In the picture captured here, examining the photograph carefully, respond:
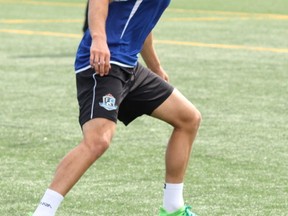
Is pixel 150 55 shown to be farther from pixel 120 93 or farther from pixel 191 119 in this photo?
pixel 120 93

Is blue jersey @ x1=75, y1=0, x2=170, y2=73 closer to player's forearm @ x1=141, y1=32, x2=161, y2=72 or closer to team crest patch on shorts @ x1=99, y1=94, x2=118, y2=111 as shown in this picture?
team crest patch on shorts @ x1=99, y1=94, x2=118, y2=111

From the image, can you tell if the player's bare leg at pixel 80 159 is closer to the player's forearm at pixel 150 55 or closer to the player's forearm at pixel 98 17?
the player's forearm at pixel 98 17

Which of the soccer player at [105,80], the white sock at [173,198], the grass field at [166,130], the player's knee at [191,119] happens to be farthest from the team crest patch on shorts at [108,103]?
the grass field at [166,130]

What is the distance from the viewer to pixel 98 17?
607cm

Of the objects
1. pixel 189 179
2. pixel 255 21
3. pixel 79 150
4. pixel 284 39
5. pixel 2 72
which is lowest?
pixel 255 21

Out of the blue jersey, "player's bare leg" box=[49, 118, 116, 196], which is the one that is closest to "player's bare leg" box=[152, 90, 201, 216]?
the blue jersey

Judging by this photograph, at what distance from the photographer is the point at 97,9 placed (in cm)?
607

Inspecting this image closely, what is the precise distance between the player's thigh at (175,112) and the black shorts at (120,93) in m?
0.03

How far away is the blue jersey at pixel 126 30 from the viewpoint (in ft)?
20.5

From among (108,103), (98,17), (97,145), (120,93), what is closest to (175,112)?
(120,93)

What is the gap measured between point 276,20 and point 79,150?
19.2m

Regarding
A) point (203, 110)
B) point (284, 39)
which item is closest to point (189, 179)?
point (203, 110)

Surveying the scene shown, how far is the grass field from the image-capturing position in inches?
300

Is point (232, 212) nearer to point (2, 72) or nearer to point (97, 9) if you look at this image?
point (97, 9)
